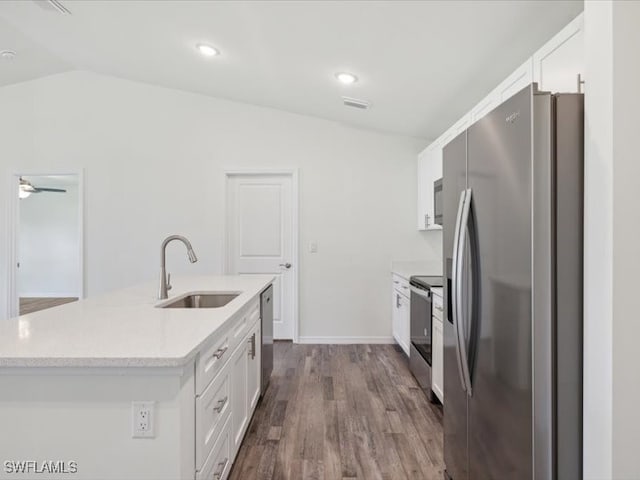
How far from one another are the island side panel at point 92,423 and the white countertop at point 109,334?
0.07 metres

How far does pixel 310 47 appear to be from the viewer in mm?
2555

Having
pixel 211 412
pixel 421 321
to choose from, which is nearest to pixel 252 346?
pixel 211 412

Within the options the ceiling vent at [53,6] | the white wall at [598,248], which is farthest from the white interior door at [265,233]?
the white wall at [598,248]

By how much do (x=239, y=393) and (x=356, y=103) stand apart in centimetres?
275

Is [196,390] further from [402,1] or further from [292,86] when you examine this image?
[292,86]

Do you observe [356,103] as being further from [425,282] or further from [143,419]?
[143,419]

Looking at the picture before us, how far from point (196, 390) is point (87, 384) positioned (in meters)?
0.33

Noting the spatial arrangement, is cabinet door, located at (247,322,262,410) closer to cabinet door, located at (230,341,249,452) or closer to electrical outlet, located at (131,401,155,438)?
cabinet door, located at (230,341,249,452)

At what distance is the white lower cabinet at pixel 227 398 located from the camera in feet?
4.25

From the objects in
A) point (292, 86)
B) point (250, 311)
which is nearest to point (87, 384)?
point (250, 311)

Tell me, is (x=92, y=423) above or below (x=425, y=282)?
below

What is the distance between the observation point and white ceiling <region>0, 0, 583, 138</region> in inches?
77.5

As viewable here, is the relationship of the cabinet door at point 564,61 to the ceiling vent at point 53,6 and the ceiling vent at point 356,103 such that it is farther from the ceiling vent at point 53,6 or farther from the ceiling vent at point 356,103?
the ceiling vent at point 53,6

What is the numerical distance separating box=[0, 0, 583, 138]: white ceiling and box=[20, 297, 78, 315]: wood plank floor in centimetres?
398
